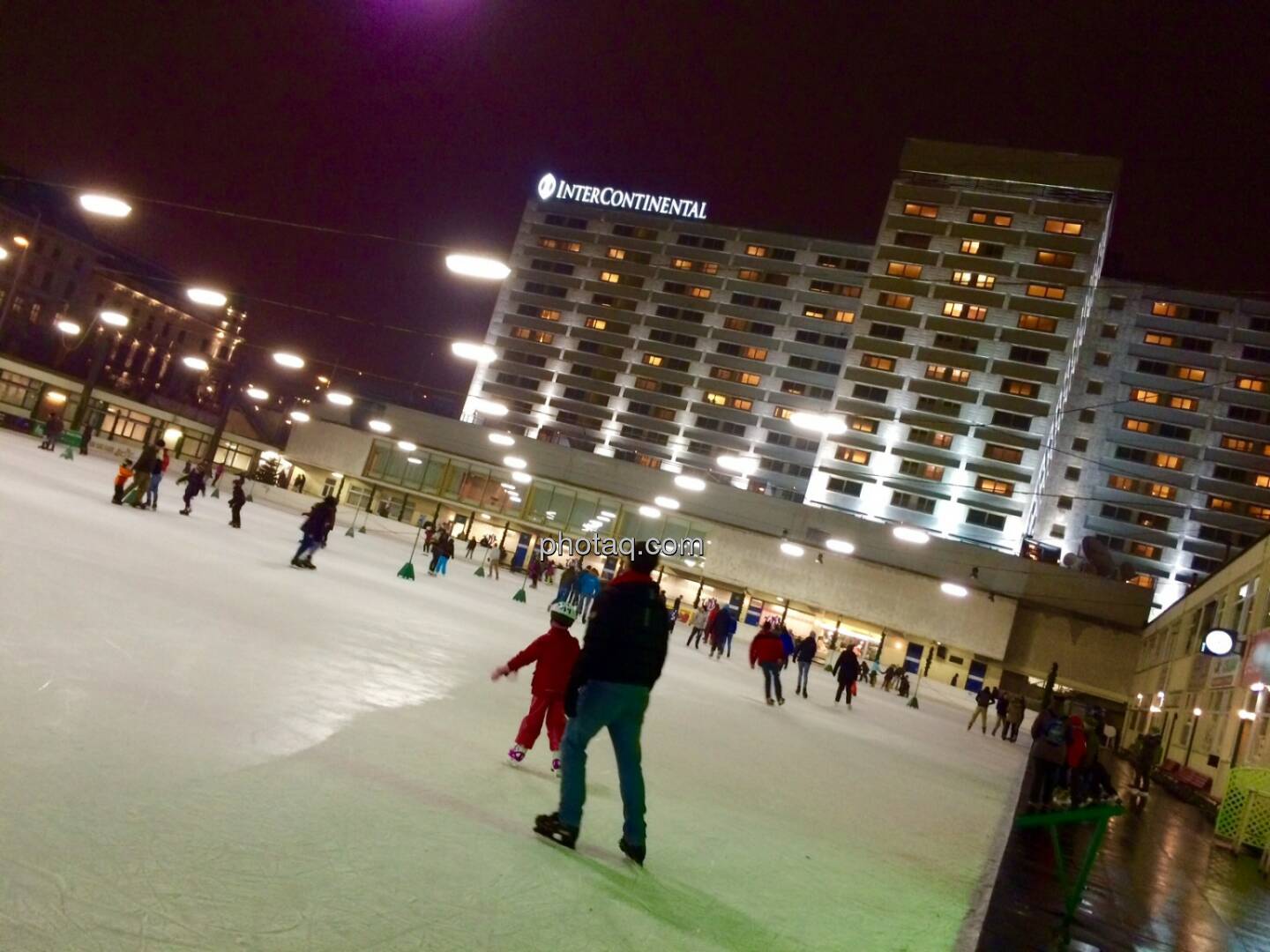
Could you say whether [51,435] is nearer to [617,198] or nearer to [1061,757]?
[1061,757]

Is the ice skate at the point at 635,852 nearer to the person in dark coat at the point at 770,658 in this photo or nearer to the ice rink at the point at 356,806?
the ice rink at the point at 356,806

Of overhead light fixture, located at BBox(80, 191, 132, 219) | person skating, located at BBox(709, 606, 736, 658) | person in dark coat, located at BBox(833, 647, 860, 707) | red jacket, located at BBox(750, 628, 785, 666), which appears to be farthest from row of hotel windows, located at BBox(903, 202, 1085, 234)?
overhead light fixture, located at BBox(80, 191, 132, 219)

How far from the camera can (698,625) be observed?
30812 mm

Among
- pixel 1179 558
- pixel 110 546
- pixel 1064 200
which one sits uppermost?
pixel 1064 200

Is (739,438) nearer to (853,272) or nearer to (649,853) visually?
(853,272)

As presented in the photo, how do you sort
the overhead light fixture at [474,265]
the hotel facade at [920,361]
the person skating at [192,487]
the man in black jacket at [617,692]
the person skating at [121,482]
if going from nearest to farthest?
1. the man in black jacket at [617,692]
2. the overhead light fixture at [474,265]
3. the person skating at [121,482]
4. the person skating at [192,487]
5. the hotel facade at [920,361]

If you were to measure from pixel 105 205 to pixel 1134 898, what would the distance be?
12.4 m

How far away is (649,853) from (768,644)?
1075cm

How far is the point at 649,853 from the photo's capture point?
184 inches

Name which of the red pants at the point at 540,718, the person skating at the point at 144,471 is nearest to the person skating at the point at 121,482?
the person skating at the point at 144,471

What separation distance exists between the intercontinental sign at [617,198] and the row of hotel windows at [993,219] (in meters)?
19.6

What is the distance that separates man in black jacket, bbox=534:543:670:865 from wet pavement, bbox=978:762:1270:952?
2046 millimetres

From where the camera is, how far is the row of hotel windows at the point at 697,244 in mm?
78125

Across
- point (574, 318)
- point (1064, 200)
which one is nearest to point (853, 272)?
point (1064, 200)
